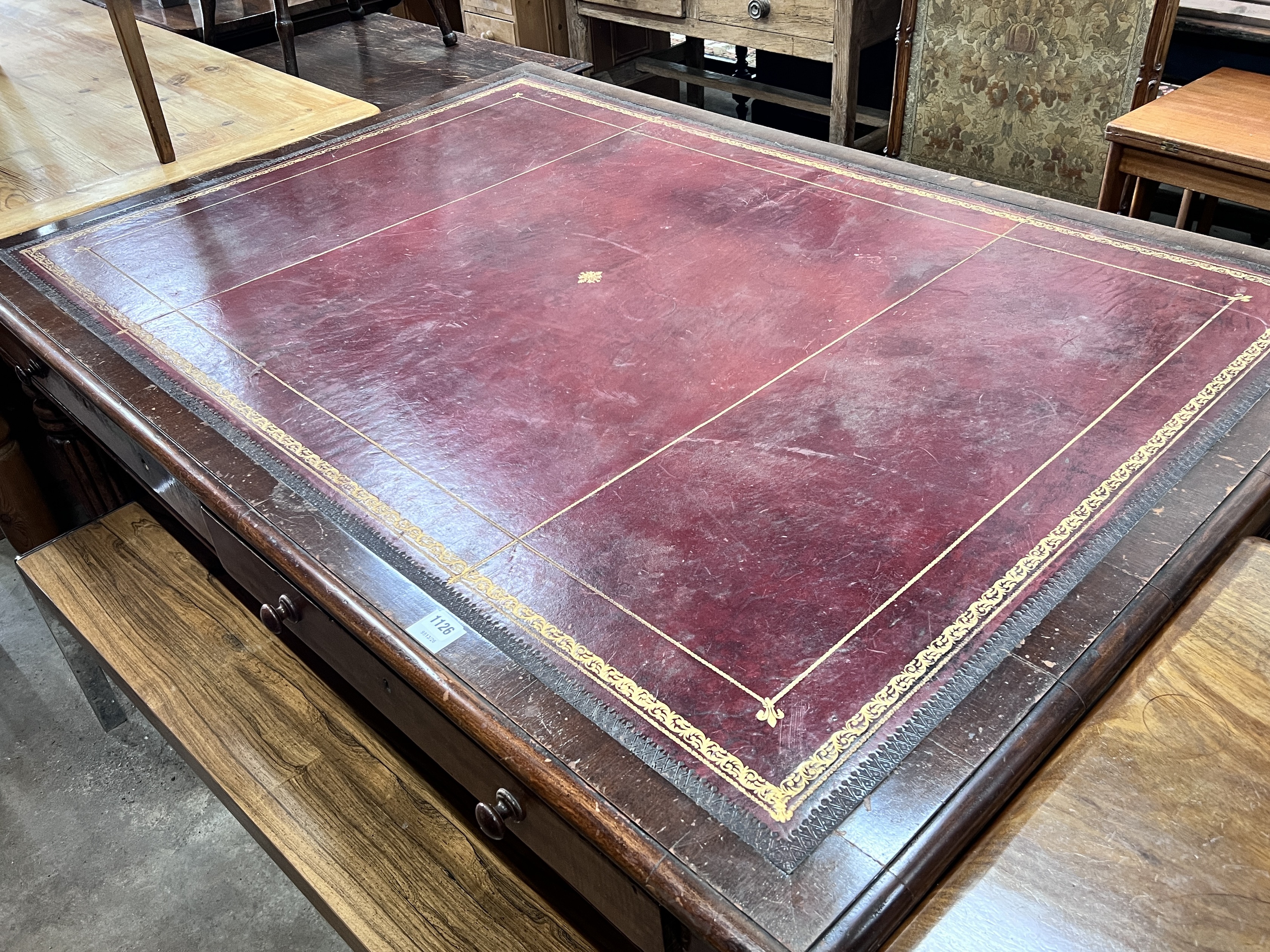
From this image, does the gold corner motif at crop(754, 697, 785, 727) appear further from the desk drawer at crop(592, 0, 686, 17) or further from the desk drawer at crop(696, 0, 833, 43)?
the desk drawer at crop(592, 0, 686, 17)

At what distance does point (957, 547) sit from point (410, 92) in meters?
2.32

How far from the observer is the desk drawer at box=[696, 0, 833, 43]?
333 cm

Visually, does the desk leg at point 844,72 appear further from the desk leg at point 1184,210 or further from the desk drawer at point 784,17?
the desk leg at point 1184,210

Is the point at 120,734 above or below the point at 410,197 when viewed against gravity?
below

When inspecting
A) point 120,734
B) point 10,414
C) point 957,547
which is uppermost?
point 957,547

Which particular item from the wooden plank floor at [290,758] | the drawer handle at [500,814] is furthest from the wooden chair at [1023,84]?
the drawer handle at [500,814]

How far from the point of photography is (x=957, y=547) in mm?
1120

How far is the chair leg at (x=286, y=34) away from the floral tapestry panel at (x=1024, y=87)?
5.66 feet

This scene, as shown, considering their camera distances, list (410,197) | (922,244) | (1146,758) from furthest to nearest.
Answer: (410,197)
(922,244)
(1146,758)

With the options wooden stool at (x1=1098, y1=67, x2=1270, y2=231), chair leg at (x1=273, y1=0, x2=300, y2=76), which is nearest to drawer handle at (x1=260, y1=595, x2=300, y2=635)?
wooden stool at (x1=1098, y1=67, x2=1270, y2=231)

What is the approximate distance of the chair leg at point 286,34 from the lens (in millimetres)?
2877

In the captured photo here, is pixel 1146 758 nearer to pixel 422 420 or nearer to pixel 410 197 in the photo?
pixel 422 420

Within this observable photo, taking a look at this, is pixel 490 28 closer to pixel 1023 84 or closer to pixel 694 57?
pixel 694 57

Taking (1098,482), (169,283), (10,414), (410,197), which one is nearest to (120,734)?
(10,414)
